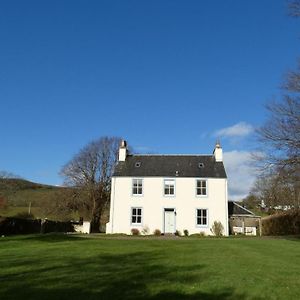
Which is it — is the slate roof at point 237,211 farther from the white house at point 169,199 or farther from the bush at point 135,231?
the bush at point 135,231

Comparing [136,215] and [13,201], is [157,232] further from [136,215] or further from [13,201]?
[13,201]

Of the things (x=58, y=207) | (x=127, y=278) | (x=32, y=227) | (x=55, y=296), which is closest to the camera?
(x=55, y=296)

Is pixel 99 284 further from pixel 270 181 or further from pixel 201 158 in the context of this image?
pixel 201 158

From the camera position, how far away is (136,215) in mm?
40594

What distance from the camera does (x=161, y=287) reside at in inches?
345

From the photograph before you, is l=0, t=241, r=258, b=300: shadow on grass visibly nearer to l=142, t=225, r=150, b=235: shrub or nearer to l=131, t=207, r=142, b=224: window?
l=142, t=225, r=150, b=235: shrub

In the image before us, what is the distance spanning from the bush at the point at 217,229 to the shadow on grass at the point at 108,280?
87.3 ft

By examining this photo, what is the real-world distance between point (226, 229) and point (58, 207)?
25.1 m

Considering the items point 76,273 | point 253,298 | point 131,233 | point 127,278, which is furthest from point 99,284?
point 131,233

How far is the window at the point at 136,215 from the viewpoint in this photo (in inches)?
1593

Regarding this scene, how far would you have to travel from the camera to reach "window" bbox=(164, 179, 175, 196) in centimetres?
4091

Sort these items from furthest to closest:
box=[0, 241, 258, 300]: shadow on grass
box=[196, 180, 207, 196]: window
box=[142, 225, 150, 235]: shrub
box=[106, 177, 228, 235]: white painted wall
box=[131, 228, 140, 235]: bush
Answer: box=[196, 180, 207, 196]: window < box=[106, 177, 228, 235]: white painted wall < box=[142, 225, 150, 235]: shrub < box=[131, 228, 140, 235]: bush < box=[0, 241, 258, 300]: shadow on grass

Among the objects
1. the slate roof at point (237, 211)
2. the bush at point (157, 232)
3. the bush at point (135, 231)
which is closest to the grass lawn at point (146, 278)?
the bush at point (157, 232)

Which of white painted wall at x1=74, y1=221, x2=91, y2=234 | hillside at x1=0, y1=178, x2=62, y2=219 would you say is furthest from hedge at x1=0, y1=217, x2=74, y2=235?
hillside at x1=0, y1=178, x2=62, y2=219
